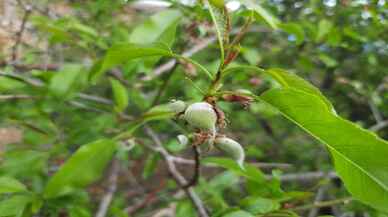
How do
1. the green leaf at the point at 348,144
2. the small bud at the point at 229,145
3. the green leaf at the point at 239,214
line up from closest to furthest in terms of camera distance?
the green leaf at the point at 348,144 → the small bud at the point at 229,145 → the green leaf at the point at 239,214

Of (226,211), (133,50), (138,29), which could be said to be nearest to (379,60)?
(138,29)

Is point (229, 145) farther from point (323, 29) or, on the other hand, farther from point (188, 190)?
point (323, 29)

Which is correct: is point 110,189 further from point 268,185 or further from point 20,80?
point 268,185

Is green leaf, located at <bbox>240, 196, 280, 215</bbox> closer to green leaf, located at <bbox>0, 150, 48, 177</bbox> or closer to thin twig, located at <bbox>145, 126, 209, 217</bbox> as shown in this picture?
thin twig, located at <bbox>145, 126, 209, 217</bbox>

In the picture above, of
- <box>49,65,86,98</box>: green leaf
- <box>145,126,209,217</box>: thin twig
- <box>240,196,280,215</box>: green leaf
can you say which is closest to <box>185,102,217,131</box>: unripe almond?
<box>240,196,280,215</box>: green leaf

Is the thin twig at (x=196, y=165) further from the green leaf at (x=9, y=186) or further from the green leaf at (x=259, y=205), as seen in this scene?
the green leaf at (x=9, y=186)

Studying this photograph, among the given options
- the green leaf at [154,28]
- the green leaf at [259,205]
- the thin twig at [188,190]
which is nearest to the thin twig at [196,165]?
the thin twig at [188,190]

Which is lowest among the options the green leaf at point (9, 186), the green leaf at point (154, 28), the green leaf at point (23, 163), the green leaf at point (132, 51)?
the green leaf at point (23, 163)

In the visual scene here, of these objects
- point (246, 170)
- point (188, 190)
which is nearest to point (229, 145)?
point (246, 170)
